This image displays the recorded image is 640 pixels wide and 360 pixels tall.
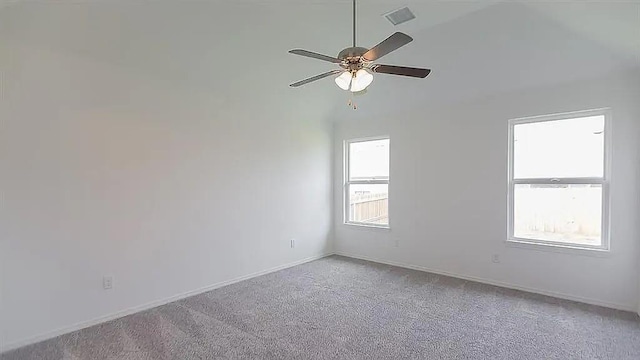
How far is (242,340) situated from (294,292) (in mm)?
1151

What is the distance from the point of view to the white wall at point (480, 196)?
3.18 m

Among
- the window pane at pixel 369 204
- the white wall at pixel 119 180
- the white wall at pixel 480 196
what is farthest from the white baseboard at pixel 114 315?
the white wall at pixel 480 196

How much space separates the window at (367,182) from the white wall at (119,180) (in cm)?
139

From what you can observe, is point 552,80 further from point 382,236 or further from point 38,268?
point 38,268

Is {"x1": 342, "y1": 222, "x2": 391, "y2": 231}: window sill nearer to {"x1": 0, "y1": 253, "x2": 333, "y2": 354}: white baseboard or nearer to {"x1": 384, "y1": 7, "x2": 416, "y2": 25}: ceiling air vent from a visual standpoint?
{"x1": 0, "y1": 253, "x2": 333, "y2": 354}: white baseboard

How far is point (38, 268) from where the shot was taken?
103 inches

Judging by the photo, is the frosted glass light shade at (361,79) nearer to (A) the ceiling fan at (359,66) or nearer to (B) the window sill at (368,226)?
(A) the ceiling fan at (359,66)

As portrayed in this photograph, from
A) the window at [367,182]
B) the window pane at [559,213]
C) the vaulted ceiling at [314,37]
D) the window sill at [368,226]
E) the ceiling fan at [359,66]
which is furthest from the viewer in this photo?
the window at [367,182]

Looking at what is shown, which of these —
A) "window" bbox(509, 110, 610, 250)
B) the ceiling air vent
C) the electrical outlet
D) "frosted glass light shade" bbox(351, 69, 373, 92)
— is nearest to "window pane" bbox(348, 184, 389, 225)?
"window" bbox(509, 110, 610, 250)

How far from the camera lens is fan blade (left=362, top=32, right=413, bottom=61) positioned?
1.89m

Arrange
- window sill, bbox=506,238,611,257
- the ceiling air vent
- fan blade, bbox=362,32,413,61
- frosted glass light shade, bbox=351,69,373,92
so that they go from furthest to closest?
window sill, bbox=506,238,611,257 → the ceiling air vent → frosted glass light shade, bbox=351,69,373,92 → fan blade, bbox=362,32,413,61

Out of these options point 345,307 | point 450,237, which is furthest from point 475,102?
point 345,307

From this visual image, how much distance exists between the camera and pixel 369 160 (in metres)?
5.28

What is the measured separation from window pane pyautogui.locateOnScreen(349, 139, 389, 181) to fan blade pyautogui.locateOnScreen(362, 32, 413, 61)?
300 centimetres
